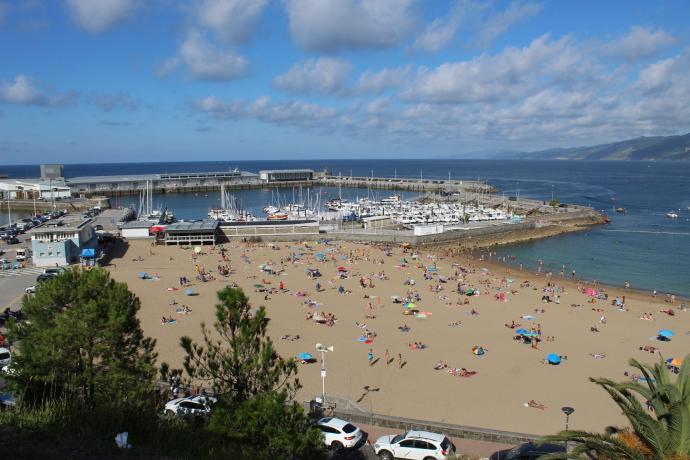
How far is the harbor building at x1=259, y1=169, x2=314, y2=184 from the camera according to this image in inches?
4048

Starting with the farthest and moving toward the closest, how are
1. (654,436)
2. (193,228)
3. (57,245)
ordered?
(193,228)
(57,245)
(654,436)

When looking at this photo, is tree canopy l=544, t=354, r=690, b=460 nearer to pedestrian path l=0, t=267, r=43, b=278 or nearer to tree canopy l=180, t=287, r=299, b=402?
tree canopy l=180, t=287, r=299, b=402

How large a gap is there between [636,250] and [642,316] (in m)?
20.1

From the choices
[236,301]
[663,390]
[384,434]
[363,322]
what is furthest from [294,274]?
[663,390]

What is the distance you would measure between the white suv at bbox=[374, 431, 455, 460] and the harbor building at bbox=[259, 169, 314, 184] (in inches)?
3684

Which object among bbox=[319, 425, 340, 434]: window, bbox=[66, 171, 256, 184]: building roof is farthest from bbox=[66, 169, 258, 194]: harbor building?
bbox=[319, 425, 340, 434]: window

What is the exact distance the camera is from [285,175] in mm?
105312

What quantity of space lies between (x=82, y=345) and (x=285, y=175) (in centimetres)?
9665

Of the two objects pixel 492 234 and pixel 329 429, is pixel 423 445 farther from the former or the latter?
pixel 492 234

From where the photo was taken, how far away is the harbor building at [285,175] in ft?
337

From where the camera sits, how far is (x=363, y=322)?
73.0 feet

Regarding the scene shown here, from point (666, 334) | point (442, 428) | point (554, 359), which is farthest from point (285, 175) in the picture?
point (442, 428)

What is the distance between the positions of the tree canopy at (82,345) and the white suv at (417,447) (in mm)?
4724

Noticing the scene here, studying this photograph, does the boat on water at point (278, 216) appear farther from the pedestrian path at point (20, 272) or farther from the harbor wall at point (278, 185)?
the harbor wall at point (278, 185)
